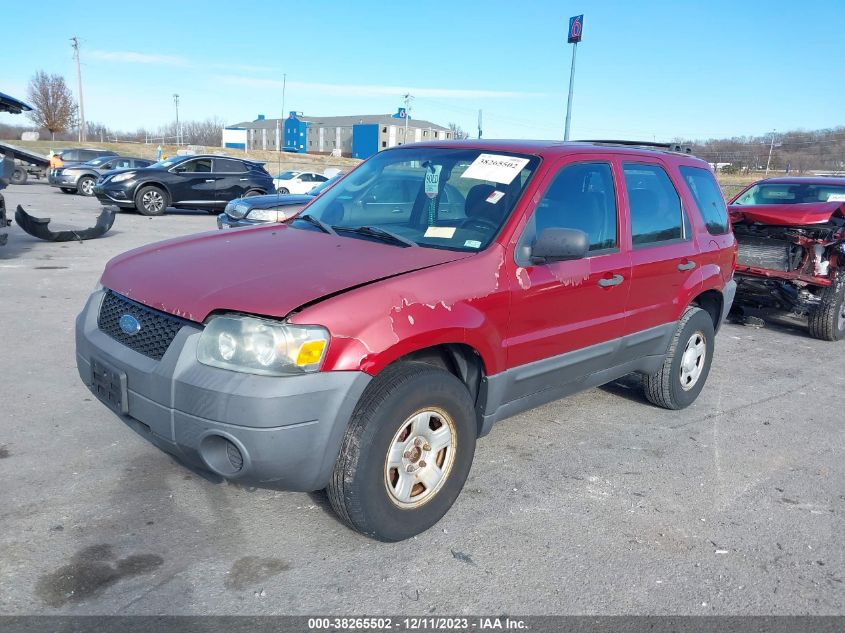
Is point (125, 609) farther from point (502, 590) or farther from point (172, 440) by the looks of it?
point (502, 590)

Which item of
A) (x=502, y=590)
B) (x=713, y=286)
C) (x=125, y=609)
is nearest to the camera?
(x=125, y=609)

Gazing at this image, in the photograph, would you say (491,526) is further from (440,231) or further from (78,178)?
(78,178)

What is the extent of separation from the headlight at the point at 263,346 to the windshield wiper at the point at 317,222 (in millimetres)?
1243

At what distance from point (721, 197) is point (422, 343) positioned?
359cm

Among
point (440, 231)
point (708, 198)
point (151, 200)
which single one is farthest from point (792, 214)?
point (151, 200)

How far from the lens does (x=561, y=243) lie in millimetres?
3402

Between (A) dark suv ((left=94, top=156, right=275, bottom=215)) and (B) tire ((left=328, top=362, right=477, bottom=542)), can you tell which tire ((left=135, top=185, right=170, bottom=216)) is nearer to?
(A) dark suv ((left=94, top=156, right=275, bottom=215))

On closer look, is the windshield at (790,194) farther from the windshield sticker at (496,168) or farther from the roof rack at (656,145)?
the windshield sticker at (496,168)

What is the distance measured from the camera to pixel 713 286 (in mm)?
5191

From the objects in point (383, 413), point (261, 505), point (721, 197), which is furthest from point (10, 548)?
point (721, 197)

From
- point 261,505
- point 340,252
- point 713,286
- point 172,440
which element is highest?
point 340,252

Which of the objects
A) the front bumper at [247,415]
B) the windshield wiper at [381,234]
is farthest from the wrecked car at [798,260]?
the front bumper at [247,415]

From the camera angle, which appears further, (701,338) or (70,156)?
(70,156)

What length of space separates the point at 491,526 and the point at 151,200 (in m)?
16.2
